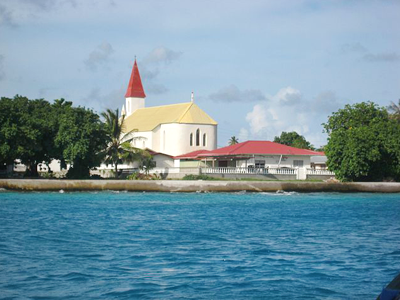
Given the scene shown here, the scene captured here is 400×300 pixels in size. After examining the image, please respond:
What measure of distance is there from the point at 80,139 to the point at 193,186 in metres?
10.8

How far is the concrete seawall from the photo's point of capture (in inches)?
1897

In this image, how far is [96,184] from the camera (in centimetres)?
4953

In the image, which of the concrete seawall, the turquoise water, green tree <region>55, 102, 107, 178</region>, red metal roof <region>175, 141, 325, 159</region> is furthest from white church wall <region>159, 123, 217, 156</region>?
the turquoise water

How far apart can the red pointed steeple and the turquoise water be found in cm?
6340

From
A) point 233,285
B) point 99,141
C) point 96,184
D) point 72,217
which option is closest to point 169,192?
point 96,184

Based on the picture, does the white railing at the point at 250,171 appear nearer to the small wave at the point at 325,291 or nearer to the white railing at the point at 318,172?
the white railing at the point at 318,172

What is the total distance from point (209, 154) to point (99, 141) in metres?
12.5

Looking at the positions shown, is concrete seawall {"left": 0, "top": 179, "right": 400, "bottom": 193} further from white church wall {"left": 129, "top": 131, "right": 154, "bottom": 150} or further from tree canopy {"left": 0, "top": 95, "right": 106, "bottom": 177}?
white church wall {"left": 129, "top": 131, "right": 154, "bottom": 150}

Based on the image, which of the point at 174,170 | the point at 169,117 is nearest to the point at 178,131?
the point at 169,117

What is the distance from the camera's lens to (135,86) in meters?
96.8

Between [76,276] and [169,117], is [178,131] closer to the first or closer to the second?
[169,117]

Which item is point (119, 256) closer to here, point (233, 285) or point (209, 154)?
point (233, 285)

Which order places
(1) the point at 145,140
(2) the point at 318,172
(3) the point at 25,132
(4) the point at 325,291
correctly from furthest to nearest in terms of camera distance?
(1) the point at 145,140 < (2) the point at 318,172 < (3) the point at 25,132 < (4) the point at 325,291

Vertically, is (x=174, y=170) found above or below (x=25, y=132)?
below
